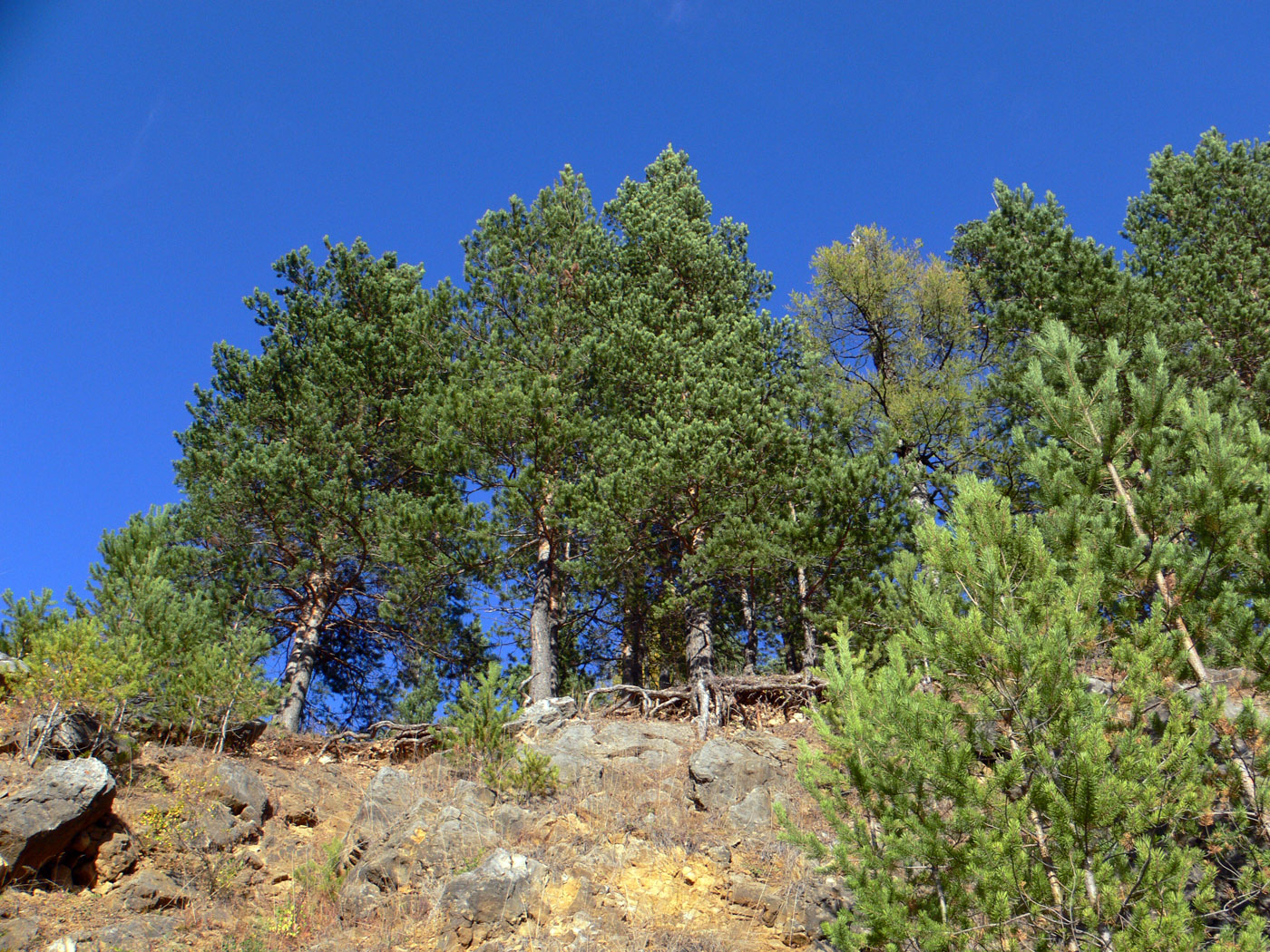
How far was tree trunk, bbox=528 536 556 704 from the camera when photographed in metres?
12.4

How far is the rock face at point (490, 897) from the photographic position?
5.84 m

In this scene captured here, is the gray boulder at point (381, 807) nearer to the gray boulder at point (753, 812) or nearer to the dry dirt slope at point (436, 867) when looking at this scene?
the dry dirt slope at point (436, 867)

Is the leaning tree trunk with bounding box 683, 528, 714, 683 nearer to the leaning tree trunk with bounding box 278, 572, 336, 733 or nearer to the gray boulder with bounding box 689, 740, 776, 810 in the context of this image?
the gray boulder with bounding box 689, 740, 776, 810

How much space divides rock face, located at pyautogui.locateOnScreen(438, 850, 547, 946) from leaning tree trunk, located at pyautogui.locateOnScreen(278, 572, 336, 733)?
8.09 m

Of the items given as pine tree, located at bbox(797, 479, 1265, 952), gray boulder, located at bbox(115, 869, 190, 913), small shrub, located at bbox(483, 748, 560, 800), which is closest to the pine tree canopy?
pine tree, located at bbox(797, 479, 1265, 952)

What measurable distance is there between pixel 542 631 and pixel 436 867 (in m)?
6.53

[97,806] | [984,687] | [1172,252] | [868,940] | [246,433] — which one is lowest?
[868,940]

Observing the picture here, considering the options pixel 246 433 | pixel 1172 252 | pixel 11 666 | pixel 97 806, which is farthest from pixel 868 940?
pixel 1172 252

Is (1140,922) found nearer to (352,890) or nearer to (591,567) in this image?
(352,890)

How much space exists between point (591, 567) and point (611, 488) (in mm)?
1269

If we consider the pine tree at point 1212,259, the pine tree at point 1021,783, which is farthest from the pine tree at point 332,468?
the pine tree at point 1212,259

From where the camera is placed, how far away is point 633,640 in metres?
15.5

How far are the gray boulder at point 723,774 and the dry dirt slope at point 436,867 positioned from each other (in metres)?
0.02

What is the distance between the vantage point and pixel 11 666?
796 cm
